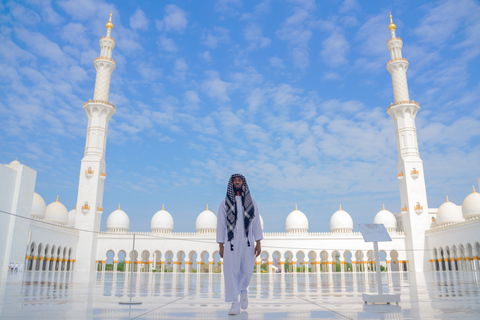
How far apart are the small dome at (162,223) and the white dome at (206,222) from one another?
2.40 m

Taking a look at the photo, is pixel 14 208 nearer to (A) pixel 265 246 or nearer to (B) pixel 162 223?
(B) pixel 162 223

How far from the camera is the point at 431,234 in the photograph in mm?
27328

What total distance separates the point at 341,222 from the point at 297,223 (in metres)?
3.76

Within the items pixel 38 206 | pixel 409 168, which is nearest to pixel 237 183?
pixel 38 206

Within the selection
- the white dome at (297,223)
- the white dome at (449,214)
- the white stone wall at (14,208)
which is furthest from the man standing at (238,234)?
the white dome at (297,223)

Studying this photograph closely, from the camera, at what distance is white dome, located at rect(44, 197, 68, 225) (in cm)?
2917

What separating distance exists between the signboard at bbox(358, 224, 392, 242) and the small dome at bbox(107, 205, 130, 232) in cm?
3027

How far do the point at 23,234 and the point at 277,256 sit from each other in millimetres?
20134

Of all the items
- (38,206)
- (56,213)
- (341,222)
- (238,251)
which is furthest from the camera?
(341,222)

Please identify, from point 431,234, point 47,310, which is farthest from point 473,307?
point 431,234

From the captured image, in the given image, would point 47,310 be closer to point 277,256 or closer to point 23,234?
point 23,234

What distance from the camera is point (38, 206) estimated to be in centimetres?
2670

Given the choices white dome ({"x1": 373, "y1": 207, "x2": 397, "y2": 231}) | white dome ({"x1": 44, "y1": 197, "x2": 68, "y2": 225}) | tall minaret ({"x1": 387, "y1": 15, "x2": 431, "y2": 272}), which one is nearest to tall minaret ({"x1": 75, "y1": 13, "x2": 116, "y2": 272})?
white dome ({"x1": 44, "y1": 197, "x2": 68, "y2": 225})

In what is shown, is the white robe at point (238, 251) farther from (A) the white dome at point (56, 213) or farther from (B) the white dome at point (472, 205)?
(A) the white dome at point (56, 213)
